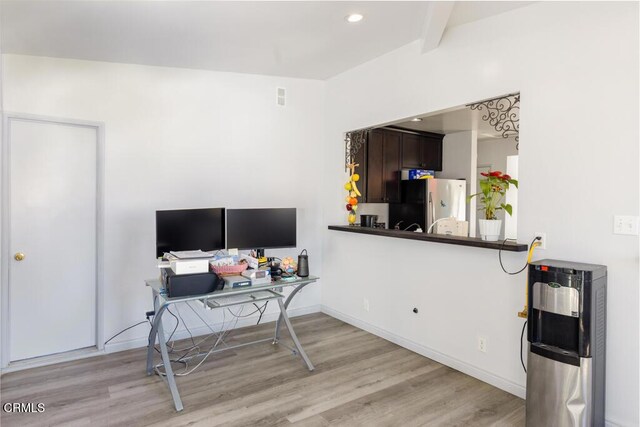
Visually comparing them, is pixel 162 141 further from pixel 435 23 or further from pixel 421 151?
pixel 421 151

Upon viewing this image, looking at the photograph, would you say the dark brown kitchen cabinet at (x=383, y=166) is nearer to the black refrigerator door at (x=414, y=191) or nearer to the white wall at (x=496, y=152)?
the black refrigerator door at (x=414, y=191)

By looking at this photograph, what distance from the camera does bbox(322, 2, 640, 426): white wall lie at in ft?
7.32

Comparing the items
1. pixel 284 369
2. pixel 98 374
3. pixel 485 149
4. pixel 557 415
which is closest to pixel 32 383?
pixel 98 374

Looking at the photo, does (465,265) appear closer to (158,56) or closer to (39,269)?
(158,56)

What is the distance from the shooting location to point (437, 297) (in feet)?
10.9

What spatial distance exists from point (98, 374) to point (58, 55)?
2.64m

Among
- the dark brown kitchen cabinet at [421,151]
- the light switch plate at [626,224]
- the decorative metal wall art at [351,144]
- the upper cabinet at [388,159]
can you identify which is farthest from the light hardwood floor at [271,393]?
the dark brown kitchen cabinet at [421,151]

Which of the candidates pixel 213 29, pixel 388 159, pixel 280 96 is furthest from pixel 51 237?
pixel 388 159

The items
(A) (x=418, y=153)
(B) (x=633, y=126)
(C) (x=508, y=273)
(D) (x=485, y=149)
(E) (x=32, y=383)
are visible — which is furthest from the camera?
(D) (x=485, y=149)

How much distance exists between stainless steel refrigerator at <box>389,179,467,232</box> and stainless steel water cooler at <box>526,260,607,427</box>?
328 cm

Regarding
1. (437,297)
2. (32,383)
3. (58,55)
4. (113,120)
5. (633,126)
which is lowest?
(32,383)

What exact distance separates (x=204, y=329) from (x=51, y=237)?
1.62 metres

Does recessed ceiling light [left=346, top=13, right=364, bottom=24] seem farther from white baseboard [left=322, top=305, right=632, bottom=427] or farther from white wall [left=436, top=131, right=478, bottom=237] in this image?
white wall [left=436, top=131, right=478, bottom=237]

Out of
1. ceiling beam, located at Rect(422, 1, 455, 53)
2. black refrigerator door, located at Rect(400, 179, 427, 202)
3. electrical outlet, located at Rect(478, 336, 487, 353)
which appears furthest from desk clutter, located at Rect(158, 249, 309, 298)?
black refrigerator door, located at Rect(400, 179, 427, 202)
